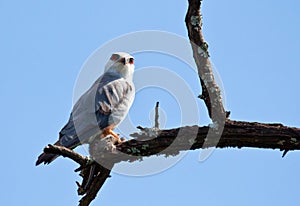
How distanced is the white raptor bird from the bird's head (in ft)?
0.07

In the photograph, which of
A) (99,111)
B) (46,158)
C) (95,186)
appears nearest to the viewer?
(95,186)

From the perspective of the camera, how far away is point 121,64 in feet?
24.9

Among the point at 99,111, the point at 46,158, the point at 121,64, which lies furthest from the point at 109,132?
the point at 121,64

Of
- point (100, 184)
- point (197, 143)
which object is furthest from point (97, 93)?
point (197, 143)

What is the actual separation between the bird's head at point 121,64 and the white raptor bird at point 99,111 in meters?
0.02

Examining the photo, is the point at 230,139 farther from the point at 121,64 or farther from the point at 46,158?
the point at 121,64

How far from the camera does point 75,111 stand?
649cm

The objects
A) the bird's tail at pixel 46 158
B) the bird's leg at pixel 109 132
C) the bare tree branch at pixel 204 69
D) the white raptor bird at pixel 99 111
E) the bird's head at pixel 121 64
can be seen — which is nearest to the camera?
the bare tree branch at pixel 204 69

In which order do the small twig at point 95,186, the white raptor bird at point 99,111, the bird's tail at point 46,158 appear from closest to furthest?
the small twig at point 95,186 → the bird's tail at point 46,158 → the white raptor bird at point 99,111

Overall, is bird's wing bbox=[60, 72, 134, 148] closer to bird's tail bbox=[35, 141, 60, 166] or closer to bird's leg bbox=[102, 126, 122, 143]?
bird's leg bbox=[102, 126, 122, 143]

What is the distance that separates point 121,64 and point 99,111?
128cm

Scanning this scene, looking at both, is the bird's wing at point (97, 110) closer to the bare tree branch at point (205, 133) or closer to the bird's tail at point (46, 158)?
the bird's tail at point (46, 158)

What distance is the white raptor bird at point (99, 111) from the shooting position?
6.02 metres

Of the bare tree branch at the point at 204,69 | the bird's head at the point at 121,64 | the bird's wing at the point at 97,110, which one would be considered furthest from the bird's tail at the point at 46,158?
the bird's head at the point at 121,64
